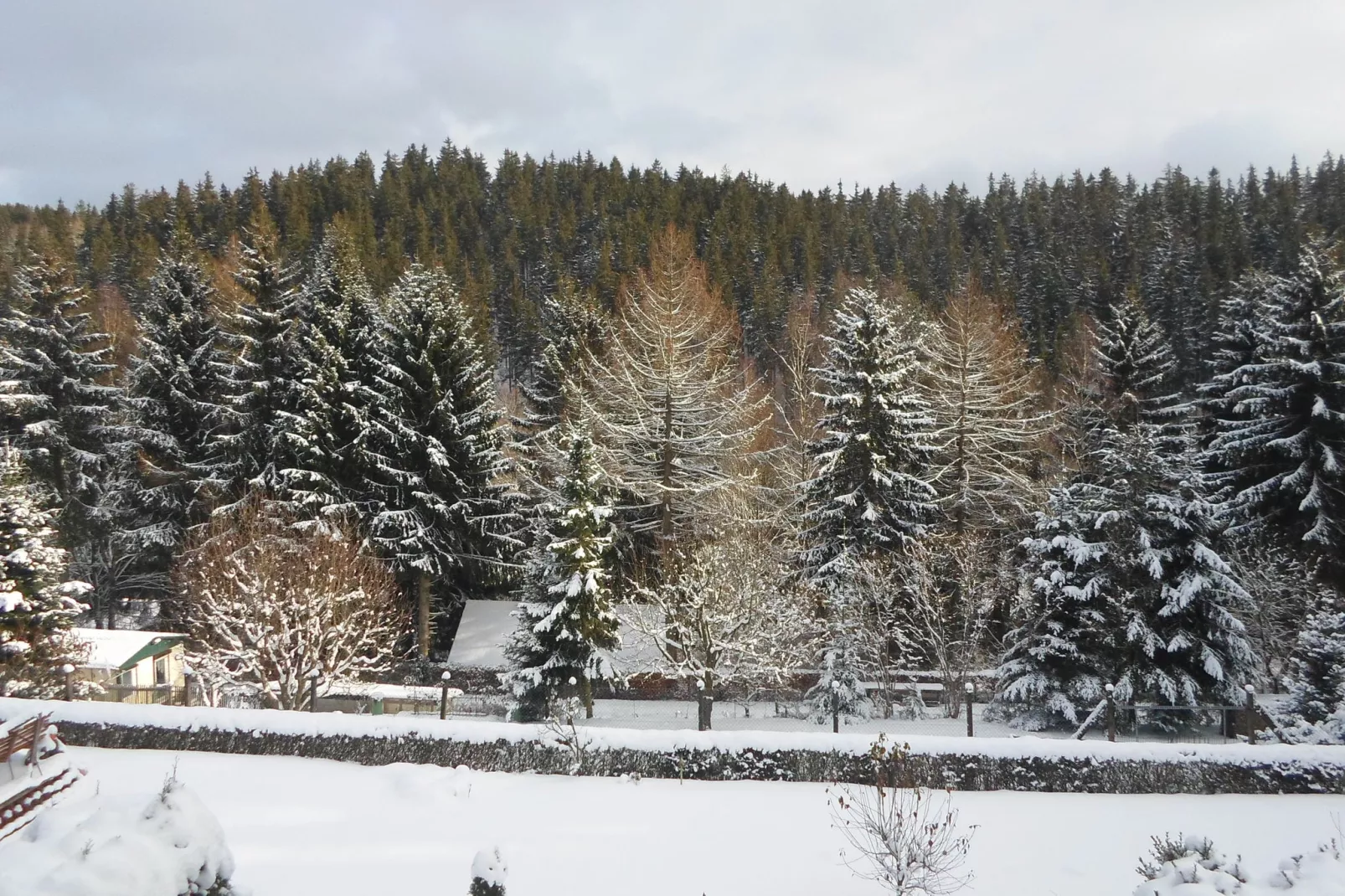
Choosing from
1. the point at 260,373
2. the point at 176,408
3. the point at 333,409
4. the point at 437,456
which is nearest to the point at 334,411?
the point at 333,409

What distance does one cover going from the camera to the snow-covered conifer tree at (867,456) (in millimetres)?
23906

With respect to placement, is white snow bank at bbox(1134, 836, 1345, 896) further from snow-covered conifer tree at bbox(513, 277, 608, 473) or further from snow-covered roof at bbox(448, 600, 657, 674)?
snow-covered conifer tree at bbox(513, 277, 608, 473)

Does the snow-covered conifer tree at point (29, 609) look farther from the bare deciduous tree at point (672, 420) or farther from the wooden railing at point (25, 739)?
the bare deciduous tree at point (672, 420)

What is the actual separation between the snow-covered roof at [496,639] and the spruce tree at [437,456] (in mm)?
1110

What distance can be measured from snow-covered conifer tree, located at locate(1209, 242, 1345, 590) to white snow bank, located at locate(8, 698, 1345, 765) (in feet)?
42.2

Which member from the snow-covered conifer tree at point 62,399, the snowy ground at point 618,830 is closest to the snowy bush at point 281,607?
the snowy ground at point 618,830

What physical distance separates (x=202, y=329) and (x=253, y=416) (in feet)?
18.0

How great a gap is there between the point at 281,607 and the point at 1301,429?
29929mm

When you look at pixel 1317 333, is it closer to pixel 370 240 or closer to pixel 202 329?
pixel 202 329

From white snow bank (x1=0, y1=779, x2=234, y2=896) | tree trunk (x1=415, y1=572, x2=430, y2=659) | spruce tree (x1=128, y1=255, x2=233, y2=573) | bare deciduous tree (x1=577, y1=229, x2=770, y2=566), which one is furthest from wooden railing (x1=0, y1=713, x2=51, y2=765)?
bare deciduous tree (x1=577, y1=229, x2=770, y2=566)

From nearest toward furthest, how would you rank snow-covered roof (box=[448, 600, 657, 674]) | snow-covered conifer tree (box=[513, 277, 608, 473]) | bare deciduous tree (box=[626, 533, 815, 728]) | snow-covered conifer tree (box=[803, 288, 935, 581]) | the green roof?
bare deciduous tree (box=[626, 533, 815, 728]), snow-covered roof (box=[448, 600, 657, 674]), the green roof, snow-covered conifer tree (box=[803, 288, 935, 581]), snow-covered conifer tree (box=[513, 277, 608, 473])

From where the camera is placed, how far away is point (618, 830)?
34.4 feet

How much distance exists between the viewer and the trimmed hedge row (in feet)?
41.6

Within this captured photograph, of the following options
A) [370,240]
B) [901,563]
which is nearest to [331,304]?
[901,563]
